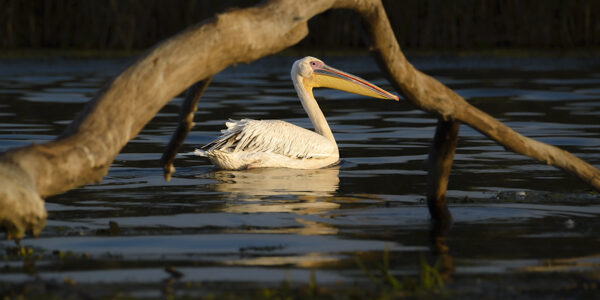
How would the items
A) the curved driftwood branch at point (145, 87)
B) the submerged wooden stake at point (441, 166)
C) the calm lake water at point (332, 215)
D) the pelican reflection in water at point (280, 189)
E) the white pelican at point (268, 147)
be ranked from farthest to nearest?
1. the white pelican at point (268, 147)
2. the pelican reflection in water at point (280, 189)
3. the submerged wooden stake at point (441, 166)
4. the calm lake water at point (332, 215)
5. the curved driftwood branch at point (145, 87)

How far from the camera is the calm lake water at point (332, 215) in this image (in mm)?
5293

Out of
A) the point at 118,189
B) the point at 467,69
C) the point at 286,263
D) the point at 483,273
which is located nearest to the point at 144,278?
the point at 286,263

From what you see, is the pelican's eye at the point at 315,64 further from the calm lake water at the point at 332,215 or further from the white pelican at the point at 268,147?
the white pelican at the point at 268,147

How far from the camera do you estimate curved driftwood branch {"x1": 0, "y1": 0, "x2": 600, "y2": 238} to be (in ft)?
15.0

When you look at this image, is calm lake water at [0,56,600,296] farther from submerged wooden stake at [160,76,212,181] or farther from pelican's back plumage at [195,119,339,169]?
submerged wooden stake at [160,76,212,181]

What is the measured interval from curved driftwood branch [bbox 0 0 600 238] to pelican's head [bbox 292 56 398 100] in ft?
17.6

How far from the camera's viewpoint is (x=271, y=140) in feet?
33.5

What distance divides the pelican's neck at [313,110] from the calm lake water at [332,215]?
54 centimetres

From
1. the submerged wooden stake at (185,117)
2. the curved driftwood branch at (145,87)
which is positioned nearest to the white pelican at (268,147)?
the submerged wooden stake at (185,117)

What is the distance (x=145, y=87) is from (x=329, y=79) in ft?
21.4

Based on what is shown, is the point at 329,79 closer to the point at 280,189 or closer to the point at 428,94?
the point at 280,189

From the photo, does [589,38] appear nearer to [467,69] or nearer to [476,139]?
[467,69]

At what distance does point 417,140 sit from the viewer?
1248cm

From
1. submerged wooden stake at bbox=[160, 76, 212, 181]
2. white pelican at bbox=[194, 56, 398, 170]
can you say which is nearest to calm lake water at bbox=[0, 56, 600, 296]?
white pelican at bbox=[194, 56, 398, 170]
